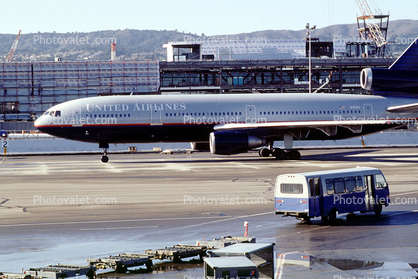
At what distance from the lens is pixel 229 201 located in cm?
2670

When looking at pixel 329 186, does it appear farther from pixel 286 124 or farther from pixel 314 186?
pixel 286 124

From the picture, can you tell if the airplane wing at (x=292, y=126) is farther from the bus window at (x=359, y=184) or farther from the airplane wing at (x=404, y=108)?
the bus window at (x=359, y=184)

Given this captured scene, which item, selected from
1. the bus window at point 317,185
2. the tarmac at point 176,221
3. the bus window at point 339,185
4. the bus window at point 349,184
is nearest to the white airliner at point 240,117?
the tarmac at point 176,221

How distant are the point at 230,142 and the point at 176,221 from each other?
86.6 feet

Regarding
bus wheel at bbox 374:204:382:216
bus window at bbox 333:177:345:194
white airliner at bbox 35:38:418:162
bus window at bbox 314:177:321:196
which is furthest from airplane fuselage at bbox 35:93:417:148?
bus window at bbox 314:177:321:196

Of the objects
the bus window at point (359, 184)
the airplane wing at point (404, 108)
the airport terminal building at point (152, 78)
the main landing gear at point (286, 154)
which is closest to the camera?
the bus window at point (359, 184)

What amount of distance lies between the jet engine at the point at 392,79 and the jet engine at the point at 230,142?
47.7 ft

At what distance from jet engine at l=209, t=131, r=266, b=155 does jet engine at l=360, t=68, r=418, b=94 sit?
14.5 m

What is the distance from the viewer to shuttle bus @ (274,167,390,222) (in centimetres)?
2052

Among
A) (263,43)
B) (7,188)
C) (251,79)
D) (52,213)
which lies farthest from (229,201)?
(263,43)

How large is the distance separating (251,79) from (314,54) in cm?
4334

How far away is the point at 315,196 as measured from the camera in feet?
67.7

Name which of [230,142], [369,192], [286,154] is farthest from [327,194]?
[286,154]

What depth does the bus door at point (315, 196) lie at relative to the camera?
20.4 metres
